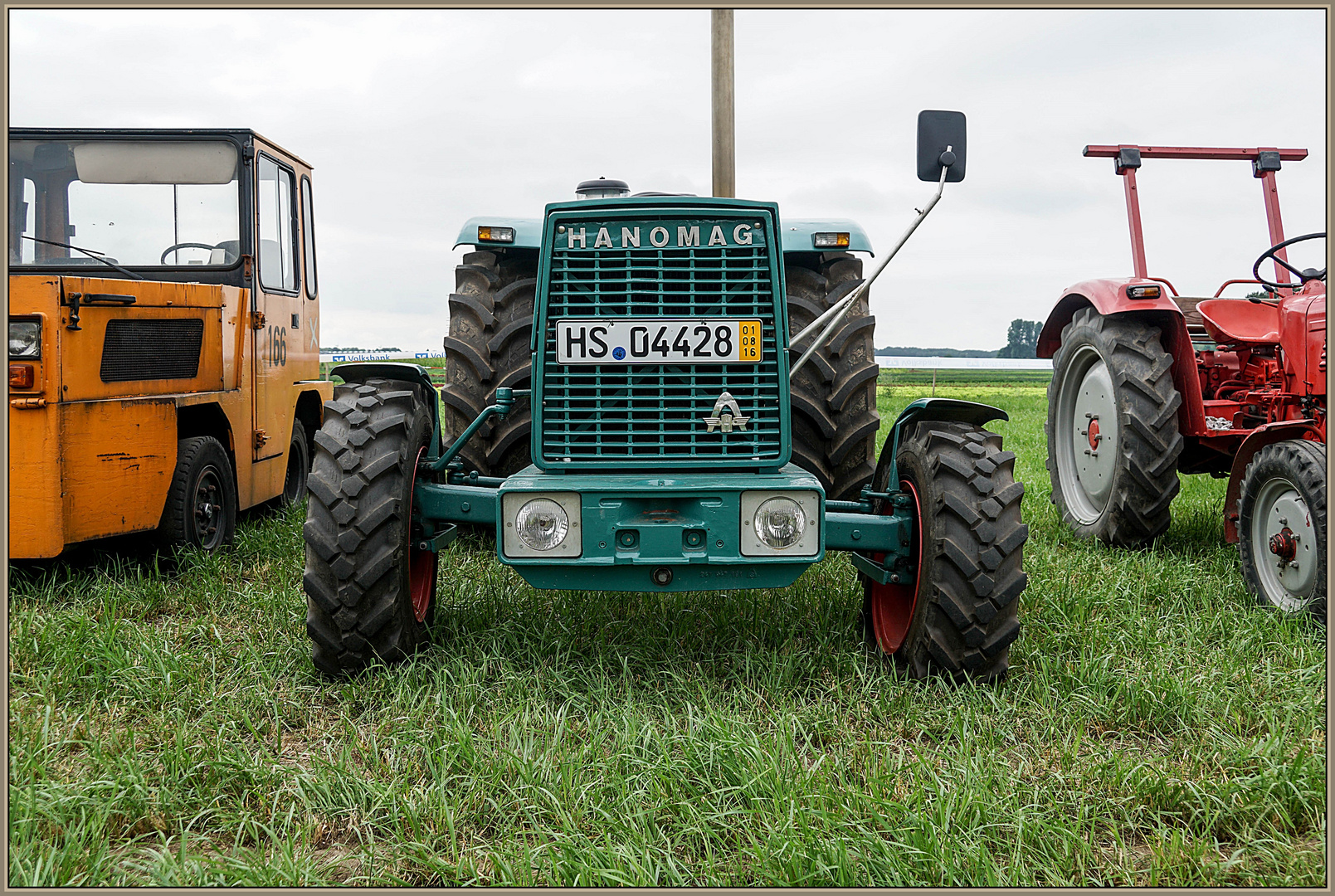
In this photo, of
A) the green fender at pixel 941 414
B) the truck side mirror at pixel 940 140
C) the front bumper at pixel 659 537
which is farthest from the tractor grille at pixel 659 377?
the truck side mirror at pixel 940 140

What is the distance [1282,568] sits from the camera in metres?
4.02

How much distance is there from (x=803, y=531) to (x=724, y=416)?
517 mm

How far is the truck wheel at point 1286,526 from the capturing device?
3709 mm

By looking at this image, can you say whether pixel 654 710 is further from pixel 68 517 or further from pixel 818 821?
pixel 68 517

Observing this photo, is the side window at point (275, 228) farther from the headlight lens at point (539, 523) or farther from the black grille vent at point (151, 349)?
the headlight lens at point (539, 523)

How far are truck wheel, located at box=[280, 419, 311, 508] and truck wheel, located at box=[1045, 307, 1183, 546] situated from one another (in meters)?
5.35

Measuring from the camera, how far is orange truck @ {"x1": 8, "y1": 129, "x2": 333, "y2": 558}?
411cm

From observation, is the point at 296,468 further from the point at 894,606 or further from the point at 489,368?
the point at 894,606

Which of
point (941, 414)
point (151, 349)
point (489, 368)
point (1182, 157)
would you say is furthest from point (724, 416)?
point (1182, 157)

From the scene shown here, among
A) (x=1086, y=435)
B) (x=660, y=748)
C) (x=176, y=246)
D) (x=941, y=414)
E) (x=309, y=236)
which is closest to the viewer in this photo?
(x=660, y=748)

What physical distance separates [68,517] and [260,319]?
6.22ft

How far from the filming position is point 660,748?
2.64 meters

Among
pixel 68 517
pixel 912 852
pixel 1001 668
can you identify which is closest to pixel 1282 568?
pixel 1001 668

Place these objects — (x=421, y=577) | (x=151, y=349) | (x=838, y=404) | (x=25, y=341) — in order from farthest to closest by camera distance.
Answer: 1. (x=151, y=349)
2. (x=838, y=404)
3. (x=25, y=341)
4. (x=421, y=577)
